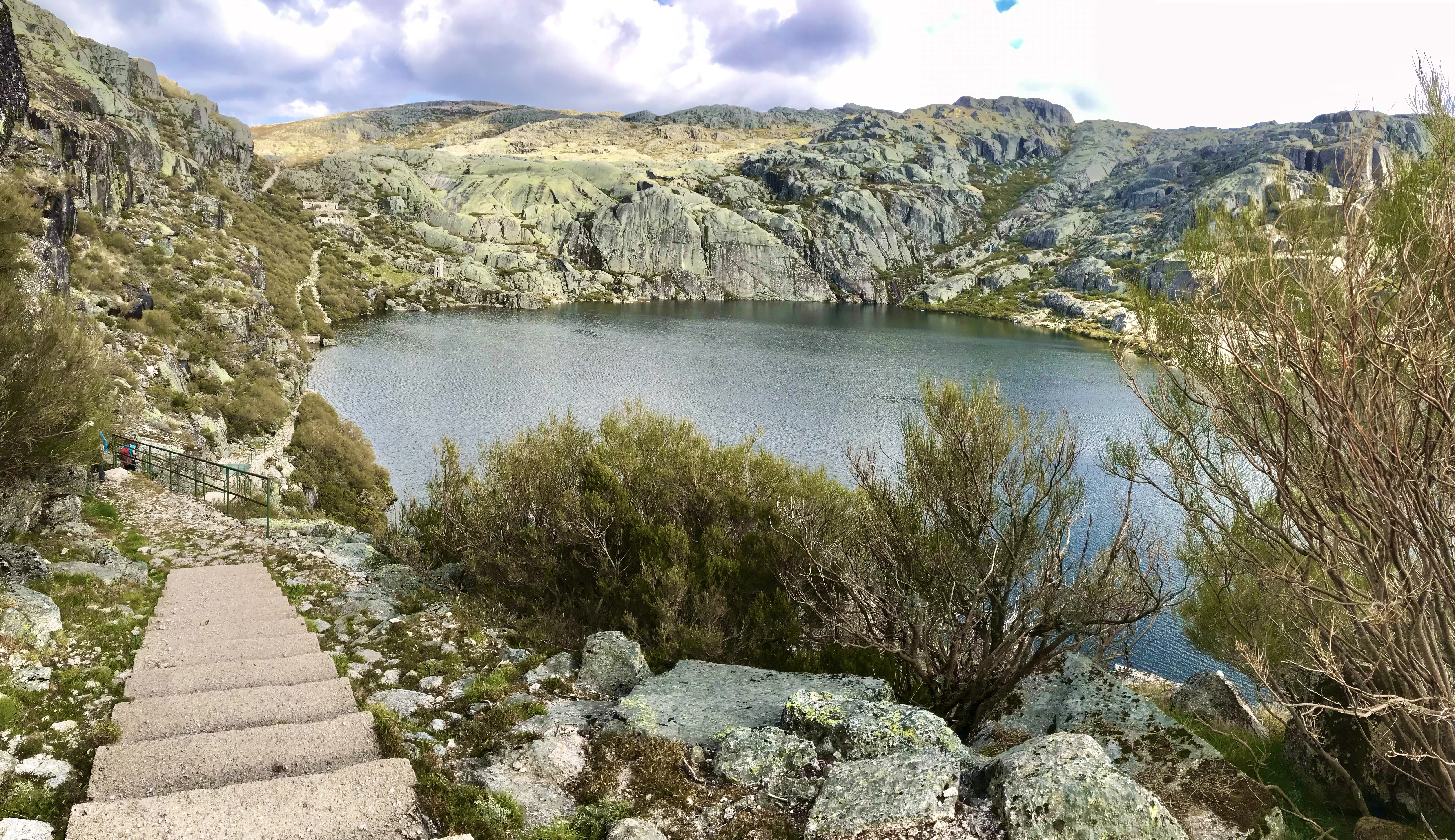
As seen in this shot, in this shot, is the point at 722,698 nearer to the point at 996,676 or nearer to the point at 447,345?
the point at 996,676

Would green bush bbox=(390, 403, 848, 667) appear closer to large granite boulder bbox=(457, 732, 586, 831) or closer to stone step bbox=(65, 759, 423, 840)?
large granite boulder bbox=(457, 732, 586, 831)

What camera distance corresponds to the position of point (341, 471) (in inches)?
1187

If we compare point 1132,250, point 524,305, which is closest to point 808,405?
point 524,305

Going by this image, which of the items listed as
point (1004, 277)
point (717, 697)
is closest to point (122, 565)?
point (717, 697)

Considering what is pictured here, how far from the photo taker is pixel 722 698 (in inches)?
337

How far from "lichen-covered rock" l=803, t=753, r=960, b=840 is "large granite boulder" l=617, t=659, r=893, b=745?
1319 mm

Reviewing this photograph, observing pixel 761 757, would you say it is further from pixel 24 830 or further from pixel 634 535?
pixel 634 535

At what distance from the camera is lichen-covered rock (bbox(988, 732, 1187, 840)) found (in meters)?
5.20

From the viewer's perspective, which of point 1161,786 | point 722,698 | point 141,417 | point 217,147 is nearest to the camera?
point 1161,786

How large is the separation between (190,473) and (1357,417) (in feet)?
85.7

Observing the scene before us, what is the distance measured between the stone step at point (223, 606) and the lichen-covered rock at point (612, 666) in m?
Answer: 4.24

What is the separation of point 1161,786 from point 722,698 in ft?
15.2

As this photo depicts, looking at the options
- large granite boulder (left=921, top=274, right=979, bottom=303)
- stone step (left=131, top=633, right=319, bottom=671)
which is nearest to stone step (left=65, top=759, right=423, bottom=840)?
stone step (left=131, top=633, right=319, bottom=671)

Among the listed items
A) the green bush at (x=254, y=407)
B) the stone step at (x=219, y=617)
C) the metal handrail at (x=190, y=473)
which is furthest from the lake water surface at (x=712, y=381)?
the stone step at (x=219, y=617)
